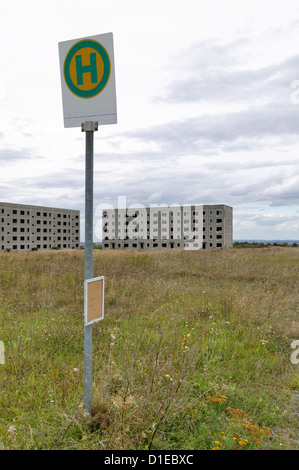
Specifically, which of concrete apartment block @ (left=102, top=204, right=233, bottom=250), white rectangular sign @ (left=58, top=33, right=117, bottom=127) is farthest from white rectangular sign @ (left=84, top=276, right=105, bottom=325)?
concrete apartment block @ (left=102, top=204, right=233, bottom=250)

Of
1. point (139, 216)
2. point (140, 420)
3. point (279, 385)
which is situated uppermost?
point (139, 216)

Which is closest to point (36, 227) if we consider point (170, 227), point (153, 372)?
point (170, 227)

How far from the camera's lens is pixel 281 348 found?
15.1 ft

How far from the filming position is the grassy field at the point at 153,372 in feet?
8.11

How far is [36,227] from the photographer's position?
86125mm

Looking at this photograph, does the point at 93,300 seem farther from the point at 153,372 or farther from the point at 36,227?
the point at 36,227

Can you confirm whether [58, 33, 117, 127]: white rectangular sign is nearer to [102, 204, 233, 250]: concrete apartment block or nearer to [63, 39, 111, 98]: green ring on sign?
[63, 39, 111, 98]: green ring on sign

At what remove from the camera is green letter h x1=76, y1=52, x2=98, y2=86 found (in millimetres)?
2482

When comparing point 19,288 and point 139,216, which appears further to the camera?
point 139,216

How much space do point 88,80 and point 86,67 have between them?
12 cm

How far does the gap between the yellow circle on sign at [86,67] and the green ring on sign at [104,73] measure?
0.8 inches

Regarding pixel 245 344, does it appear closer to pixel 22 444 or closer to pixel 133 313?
pixel 133 313
